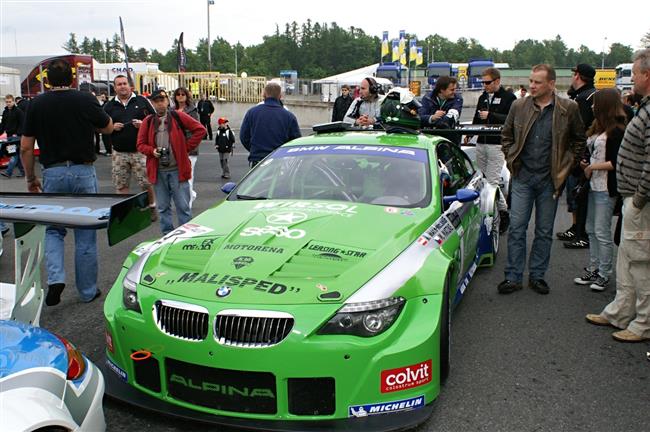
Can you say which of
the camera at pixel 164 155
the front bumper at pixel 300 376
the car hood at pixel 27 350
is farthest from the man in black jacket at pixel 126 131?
the car hood at pixel 27 350

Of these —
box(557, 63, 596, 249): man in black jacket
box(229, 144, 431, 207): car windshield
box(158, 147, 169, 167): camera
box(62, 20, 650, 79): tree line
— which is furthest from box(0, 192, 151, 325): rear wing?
box(62, 20, 650, 79): tree line

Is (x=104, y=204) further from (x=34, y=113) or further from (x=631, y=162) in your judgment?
(x=631, y=162)

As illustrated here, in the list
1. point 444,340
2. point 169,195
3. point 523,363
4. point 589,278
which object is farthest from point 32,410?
point 589,278

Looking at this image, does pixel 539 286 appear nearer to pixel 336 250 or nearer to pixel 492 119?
pixel 336 250

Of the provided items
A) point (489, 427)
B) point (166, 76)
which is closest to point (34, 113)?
point (489, 427)

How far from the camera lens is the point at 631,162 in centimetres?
420

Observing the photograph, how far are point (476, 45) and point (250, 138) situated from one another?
148m

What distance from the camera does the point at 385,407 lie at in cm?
296

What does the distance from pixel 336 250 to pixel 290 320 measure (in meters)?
0.66

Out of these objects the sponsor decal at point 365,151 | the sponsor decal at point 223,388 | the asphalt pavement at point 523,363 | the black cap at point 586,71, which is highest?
the black cap at point 586,71

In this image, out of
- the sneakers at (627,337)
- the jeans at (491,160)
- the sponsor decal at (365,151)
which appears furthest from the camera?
the jeans at (491,160)

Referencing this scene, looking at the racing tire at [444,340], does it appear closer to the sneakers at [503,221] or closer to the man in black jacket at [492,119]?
the sneakers at [503,221]

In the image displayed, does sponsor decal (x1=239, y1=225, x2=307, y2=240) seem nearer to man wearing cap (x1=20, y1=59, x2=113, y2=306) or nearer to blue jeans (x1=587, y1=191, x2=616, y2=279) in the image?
man wearing cap (x1=20, y1=59, x2=113, y2=306)

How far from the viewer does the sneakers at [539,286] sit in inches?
215
